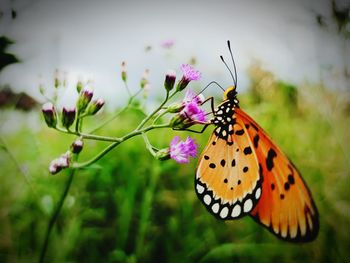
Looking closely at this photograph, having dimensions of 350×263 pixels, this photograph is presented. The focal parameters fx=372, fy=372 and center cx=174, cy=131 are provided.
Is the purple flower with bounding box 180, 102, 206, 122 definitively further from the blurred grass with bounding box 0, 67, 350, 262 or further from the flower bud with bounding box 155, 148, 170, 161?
the blurred grass with bounding box 0, 67, 350, 262

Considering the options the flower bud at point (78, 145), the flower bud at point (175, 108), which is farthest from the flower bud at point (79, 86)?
the flower bud at point (175, 108)

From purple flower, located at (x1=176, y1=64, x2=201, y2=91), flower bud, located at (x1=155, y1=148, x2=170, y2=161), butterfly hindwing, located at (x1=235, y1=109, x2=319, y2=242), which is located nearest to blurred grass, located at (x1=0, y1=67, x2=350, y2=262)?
butterfly hindwing, located at (x1=235, y1=109, x2=319, y2=242)

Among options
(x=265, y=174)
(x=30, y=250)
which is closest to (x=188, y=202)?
(x=265, y=174)

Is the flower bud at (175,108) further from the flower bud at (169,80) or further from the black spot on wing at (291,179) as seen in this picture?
the black spot on wing at (291,179)

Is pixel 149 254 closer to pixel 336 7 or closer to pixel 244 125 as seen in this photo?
pixel 244 125

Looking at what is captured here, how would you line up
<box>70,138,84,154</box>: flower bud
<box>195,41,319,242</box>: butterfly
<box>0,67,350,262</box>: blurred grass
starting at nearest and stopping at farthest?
<box>70,138,84,154</box>: flower bud, <box>195,41,319,242</box>: butterfly, <box>0,67,350,262</box>: blurred grass

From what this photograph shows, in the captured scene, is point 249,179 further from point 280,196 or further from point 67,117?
point 67,117
